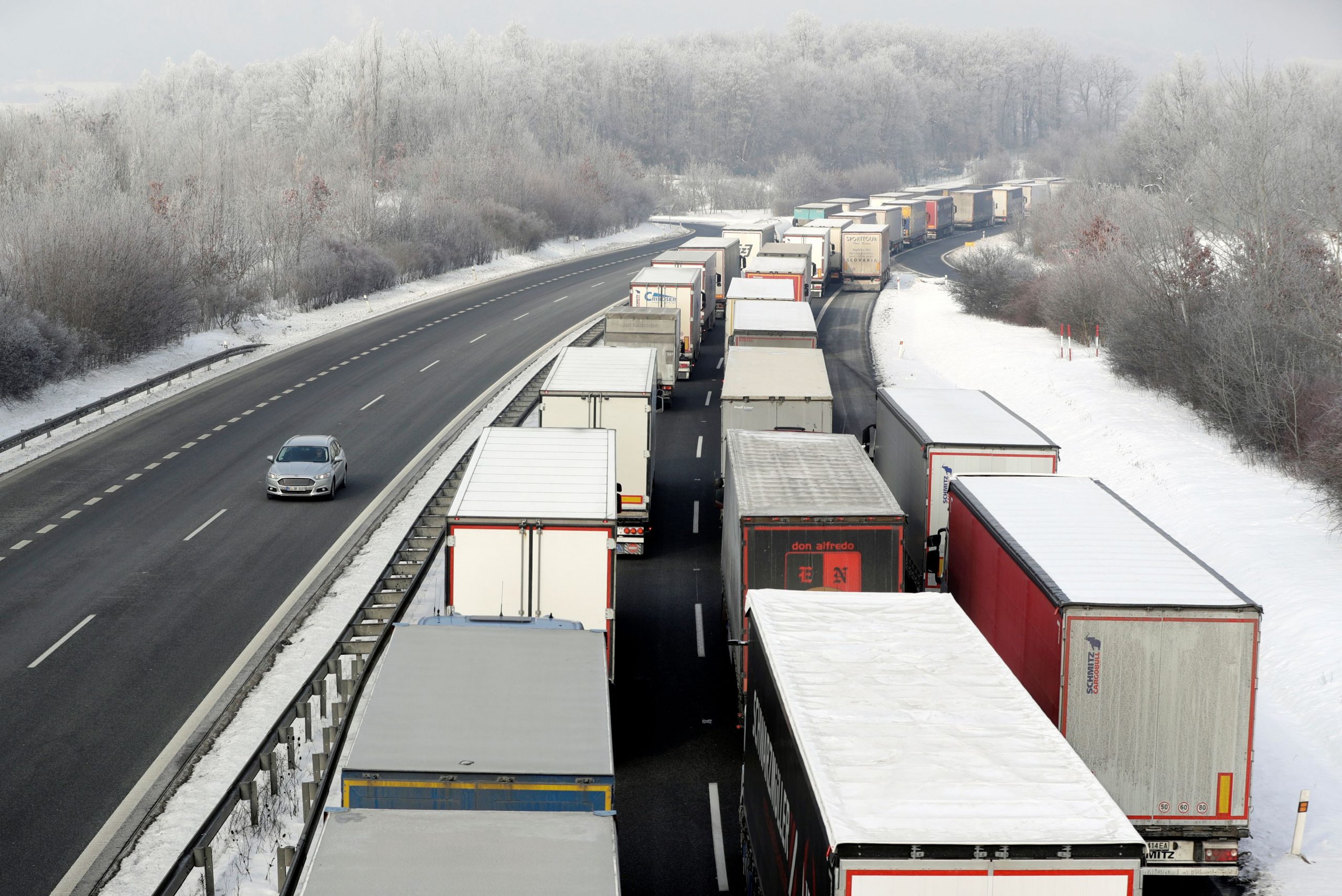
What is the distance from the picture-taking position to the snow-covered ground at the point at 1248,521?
570 inches

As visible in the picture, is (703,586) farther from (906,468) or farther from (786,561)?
(786,561)

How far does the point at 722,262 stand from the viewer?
196 feet

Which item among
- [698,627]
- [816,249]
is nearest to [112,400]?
[698,627]

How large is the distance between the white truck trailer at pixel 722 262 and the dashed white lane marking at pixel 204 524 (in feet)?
107

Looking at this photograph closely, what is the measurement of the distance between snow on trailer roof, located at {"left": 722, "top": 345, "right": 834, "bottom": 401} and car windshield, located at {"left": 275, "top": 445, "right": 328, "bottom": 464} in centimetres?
933

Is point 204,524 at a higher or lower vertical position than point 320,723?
higher

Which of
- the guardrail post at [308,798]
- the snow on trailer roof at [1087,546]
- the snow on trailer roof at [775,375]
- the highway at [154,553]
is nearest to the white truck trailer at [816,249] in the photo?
the highway at [154,553]

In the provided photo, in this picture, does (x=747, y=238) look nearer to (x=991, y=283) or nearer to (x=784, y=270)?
(x=991, y=283)

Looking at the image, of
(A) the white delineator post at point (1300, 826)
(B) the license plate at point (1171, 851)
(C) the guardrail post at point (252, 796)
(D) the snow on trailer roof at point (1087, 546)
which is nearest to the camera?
(B) the license plate at point (1171, 851)

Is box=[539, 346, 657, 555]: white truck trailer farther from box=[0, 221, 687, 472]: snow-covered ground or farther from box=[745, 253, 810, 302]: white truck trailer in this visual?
box=[745, 253, 810, 302]: white truck trailer

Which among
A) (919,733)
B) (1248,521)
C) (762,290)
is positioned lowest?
(1248,521)

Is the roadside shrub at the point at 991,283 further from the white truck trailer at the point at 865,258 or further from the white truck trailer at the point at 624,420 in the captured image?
the white truck trailer at the point at 624,420

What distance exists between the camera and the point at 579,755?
10516 millimetres

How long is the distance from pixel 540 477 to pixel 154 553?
9.82 meters
